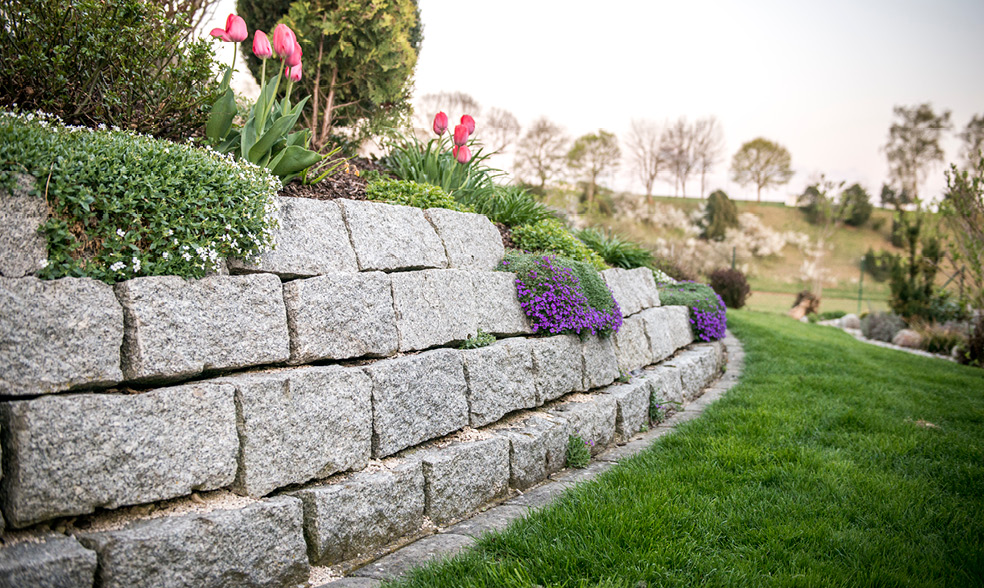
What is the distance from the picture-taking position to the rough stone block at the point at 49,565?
1.67 metres

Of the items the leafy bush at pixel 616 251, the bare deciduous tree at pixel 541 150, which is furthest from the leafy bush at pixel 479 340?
the bare deciduous tree at pixel 541 150

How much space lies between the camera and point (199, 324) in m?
2.38

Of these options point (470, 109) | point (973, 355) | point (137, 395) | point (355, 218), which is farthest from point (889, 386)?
point (470, 109)

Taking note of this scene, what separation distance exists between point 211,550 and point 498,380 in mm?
1885

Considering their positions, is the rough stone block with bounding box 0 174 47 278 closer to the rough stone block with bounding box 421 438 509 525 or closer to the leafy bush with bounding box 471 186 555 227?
the rough stone block with bounding box 421 438 509 525

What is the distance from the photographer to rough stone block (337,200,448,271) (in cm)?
329

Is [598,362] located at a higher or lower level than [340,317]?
lower

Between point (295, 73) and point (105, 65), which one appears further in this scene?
point (295, 73)

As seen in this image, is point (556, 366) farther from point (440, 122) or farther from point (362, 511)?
point (440, 122)

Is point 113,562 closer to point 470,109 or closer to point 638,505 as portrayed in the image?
point 638,505

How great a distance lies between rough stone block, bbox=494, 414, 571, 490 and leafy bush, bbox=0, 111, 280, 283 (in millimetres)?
1797

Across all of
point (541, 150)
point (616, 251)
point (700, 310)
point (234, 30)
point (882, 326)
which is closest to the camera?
point (234, 30)

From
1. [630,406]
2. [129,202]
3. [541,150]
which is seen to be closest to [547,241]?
[630,406]

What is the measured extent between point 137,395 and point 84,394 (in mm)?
159
